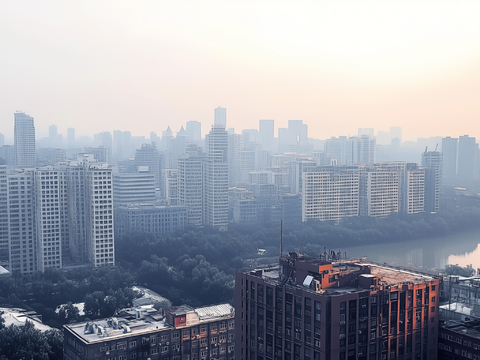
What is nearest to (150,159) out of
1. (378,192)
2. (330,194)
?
(330,194)

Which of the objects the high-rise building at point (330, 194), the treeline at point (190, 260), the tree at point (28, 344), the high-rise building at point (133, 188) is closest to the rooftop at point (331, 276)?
the tree at point (28, 344)

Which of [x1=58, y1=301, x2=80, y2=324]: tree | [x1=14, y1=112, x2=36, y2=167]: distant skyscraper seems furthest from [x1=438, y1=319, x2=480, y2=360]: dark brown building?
[x1=14, y1=112, x2=36, y2=167]: distant skyscraper

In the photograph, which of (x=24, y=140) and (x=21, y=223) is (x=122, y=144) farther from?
(x=21, y=223)

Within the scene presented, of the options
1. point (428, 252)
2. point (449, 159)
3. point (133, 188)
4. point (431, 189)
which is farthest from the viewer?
point (449, 159)

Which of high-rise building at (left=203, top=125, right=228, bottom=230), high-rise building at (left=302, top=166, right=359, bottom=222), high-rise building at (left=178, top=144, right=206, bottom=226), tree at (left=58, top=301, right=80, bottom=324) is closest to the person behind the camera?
tree at (left=58, top=301, right=80, bottom=324)

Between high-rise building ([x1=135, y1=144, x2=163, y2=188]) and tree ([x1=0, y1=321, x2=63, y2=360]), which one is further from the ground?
high-rise building ([x1=135, y1=144, x2=163, y2=188])

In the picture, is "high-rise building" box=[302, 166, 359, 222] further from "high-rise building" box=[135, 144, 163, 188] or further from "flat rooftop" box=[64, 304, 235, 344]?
"flat rooftop" box=[64, 304, 235, 344]
